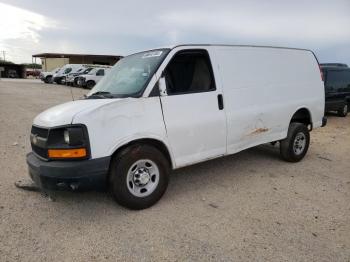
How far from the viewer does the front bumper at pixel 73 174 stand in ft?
11.7

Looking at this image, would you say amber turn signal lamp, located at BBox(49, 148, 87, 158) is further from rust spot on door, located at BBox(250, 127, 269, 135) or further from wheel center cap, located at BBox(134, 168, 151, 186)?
rust spot on door, located at BBox(250, 127, 269, 135)

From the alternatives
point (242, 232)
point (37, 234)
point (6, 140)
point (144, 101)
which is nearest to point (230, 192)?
point (242, 232)

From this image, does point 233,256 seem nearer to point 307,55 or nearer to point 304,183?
point 304,183

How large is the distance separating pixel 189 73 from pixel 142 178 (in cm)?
154


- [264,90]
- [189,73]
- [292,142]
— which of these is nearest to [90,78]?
[292,142]

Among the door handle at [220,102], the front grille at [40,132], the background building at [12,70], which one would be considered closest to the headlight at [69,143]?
the front grille at [40,132]

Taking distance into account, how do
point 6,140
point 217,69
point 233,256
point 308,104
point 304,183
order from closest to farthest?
point 233,256
point 217,69
point 304,183
point 308,104
point 6,140

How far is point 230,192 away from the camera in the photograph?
4.70 meters

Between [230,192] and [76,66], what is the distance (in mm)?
28831

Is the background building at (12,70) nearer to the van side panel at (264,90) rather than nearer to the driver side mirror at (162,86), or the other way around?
the van side panel at (264,90)

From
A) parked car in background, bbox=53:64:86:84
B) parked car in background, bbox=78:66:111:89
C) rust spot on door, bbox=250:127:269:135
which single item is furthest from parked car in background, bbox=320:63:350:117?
parked car in background, bbox=53:64:86:84

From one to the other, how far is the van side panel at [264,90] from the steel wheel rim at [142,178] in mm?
1326

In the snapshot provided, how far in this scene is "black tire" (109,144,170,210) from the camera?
3.80m

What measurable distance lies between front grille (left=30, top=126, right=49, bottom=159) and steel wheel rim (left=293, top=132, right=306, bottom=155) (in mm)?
4327
